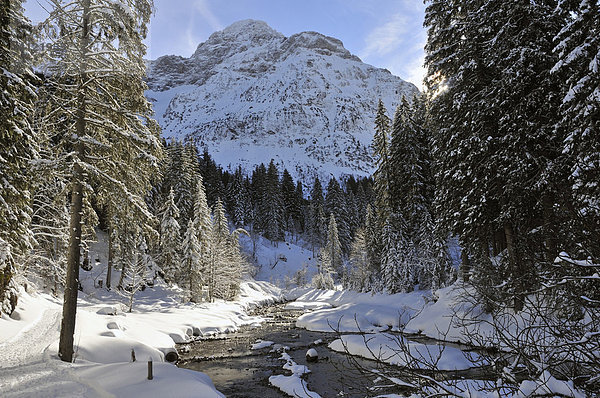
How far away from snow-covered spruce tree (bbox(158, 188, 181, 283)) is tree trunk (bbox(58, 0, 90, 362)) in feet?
91.6

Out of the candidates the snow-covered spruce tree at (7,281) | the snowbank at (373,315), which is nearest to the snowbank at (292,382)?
the snowbank at (373,315)

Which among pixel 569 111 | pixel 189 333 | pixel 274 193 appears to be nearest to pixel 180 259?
pixel 189 333

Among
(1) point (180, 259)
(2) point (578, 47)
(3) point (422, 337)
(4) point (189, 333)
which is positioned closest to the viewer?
(2) point (578, 47)

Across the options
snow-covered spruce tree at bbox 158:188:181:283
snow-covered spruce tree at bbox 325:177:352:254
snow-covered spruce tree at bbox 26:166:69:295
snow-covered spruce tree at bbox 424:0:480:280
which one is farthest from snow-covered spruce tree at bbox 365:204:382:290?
snow-covered spruce tree at bbox 325:177:352:254

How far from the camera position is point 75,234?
10.6m

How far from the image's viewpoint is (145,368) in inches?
394

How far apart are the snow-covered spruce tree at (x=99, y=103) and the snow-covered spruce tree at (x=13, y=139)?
195cm

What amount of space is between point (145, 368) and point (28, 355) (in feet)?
15.0

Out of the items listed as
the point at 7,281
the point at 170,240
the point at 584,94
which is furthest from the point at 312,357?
the point at 170,240

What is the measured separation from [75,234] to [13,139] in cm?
519

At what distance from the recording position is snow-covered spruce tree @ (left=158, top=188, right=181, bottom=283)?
38.5 meters

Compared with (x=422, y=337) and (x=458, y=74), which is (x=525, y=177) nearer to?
(x=458, y=74)

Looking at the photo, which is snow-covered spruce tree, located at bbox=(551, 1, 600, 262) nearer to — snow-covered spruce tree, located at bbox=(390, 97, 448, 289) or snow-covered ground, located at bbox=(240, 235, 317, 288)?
snow-covered spruce tree, located at bbox=(390, 97, 448, 289)

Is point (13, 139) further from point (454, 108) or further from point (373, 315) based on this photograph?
point (373, 315)
